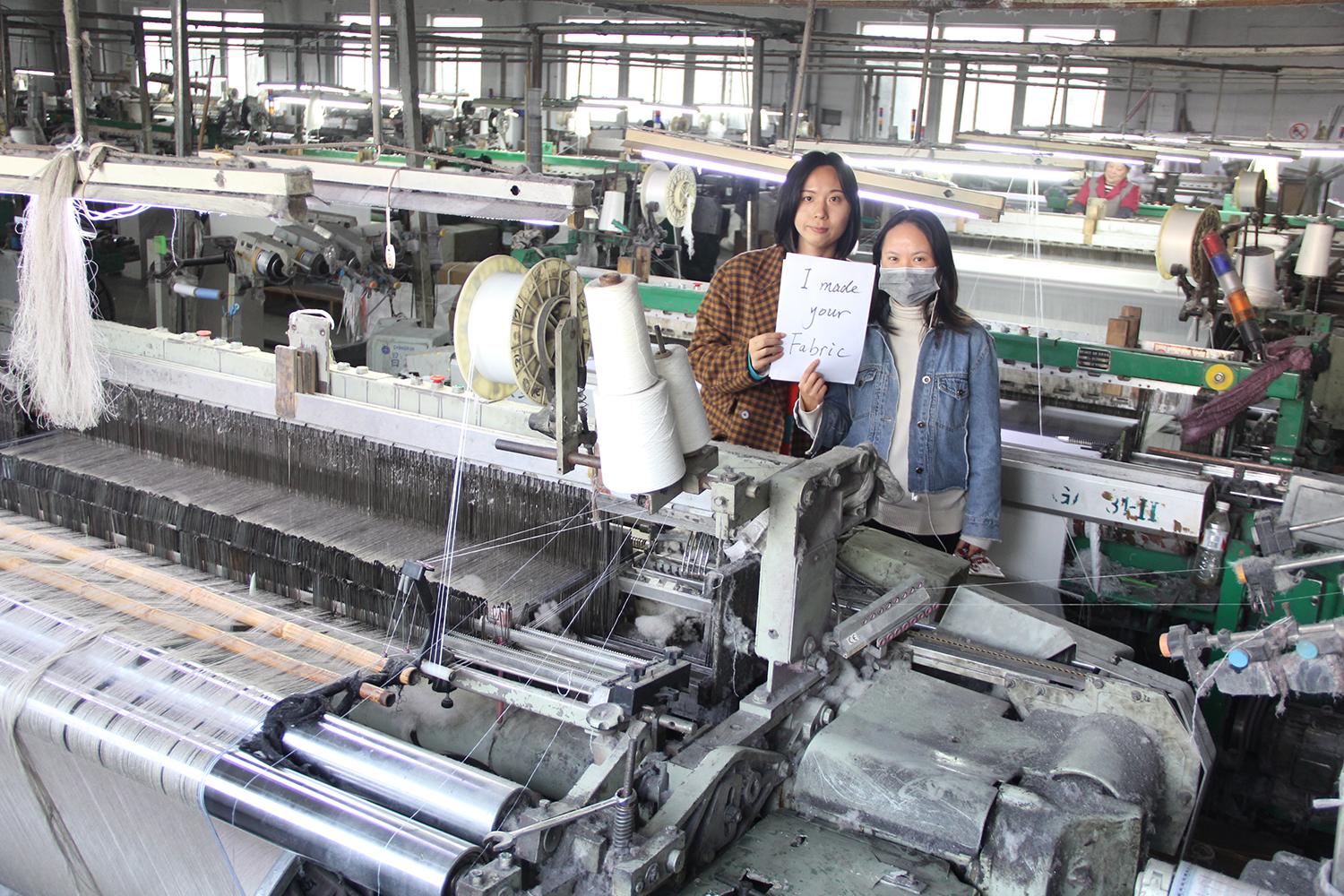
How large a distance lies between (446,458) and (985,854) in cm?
187

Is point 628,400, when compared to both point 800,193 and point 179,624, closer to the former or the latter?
point 800,193

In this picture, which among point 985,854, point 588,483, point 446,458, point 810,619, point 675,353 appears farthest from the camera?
point 446,458

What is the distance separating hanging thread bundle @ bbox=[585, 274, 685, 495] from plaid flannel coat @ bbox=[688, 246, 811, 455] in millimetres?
984

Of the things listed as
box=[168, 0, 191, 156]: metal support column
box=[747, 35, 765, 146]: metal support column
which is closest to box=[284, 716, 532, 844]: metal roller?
box=[168, 0, 191, 156]: metal support column

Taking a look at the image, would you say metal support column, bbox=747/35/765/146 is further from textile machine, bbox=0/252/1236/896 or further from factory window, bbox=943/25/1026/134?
factory window, bbox=943/25/1026/134

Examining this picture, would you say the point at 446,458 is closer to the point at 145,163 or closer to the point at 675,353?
the point at 145,163

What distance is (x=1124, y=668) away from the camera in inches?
87.3

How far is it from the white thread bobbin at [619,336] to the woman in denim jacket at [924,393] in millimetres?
946

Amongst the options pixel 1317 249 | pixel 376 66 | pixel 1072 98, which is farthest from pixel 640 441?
pixel 1072 98

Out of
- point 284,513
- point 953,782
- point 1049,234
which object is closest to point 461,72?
point 1049,234

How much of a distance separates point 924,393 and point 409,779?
1647mm

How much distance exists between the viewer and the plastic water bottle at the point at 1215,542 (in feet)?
10.9

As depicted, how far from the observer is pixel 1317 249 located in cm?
620

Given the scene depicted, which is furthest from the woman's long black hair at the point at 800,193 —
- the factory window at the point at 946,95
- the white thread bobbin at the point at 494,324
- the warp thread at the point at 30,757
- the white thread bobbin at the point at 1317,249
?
the factory window at the point at 946,95
